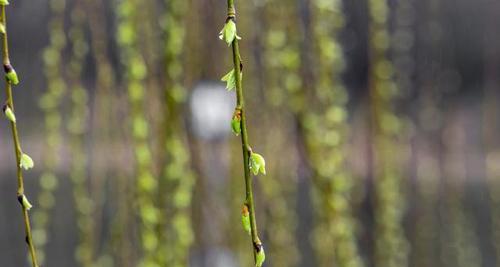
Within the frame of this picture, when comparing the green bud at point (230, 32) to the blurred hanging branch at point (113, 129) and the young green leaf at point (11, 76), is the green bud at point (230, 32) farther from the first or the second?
the blurred hanging branch at point (113, 129)

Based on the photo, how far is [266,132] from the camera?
1.79 m

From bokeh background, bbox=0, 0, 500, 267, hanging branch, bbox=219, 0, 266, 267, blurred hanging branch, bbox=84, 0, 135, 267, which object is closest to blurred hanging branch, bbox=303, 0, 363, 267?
bokeh background, bbox=0, 0, 500, 267

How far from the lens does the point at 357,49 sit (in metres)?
2.45

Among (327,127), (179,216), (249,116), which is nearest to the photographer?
(179,216)

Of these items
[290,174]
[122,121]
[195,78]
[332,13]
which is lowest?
[290,174]

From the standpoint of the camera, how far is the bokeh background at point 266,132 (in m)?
1.49

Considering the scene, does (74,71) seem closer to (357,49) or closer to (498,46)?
(357,49)

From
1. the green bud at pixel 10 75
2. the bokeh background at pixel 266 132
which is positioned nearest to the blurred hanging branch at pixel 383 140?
the bokeh background at pixel 266 132

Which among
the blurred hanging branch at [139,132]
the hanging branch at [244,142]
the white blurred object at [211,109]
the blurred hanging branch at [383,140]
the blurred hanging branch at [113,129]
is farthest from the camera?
the white blurred object at [211,109]

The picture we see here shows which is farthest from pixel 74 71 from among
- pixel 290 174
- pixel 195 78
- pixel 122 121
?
pixel 290 174

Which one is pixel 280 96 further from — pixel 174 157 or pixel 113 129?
pixel 113 129

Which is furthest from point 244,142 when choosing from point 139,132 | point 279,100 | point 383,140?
point 383,140

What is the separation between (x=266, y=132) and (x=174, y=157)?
0.43 meters

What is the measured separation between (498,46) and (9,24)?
144cm
